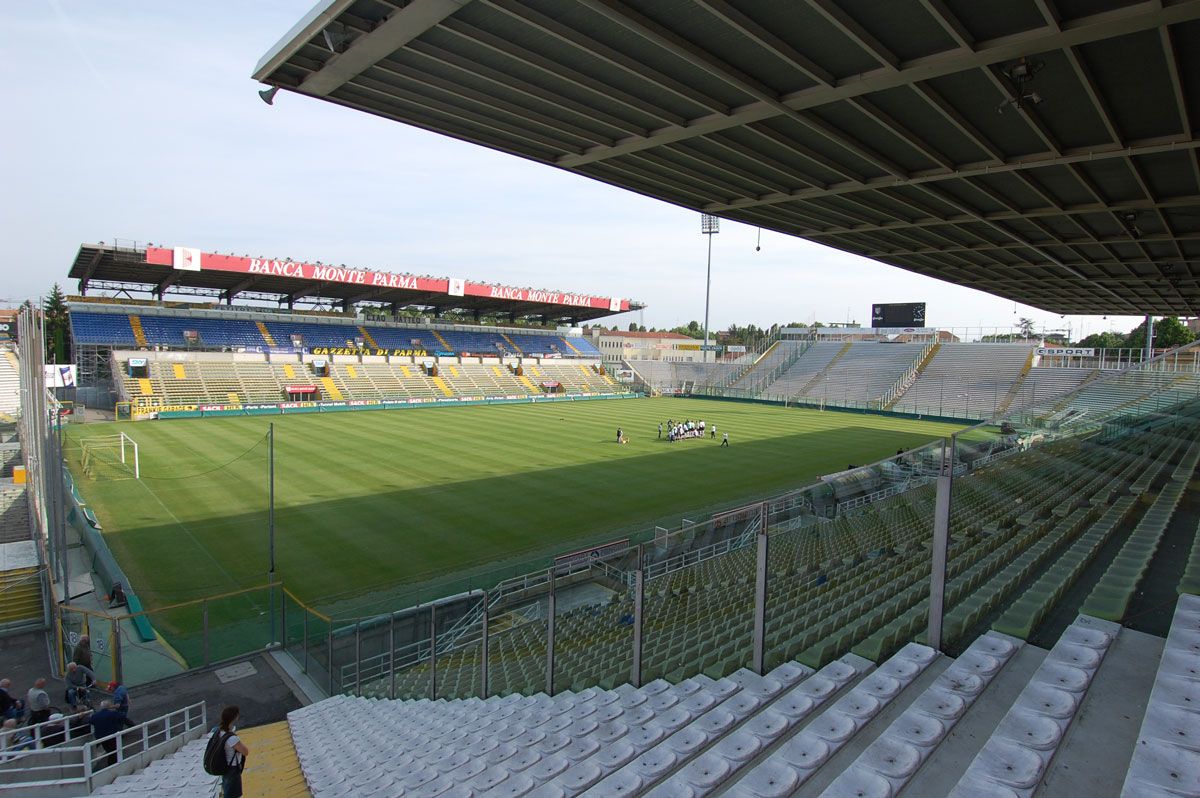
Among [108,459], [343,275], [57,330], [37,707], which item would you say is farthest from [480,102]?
[57,330]

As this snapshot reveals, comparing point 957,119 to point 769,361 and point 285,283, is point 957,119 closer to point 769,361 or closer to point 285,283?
point 285,283

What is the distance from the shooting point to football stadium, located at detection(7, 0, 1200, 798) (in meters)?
3.74

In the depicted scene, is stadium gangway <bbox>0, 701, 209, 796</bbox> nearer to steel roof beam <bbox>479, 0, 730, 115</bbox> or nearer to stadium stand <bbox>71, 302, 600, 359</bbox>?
steel roof beam <bbox>479, 0, 730, 115</bbox>

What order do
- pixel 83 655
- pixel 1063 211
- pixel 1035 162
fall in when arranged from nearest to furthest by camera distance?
pixel 83 655, pixel 1035 162, pixel 1063 211

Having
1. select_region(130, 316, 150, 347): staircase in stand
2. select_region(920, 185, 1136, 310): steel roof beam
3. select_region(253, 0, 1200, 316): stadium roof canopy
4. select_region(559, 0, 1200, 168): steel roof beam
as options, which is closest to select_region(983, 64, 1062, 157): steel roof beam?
select_region(253, 0, 1200, 316): stadium roof canopy

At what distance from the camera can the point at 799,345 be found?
66.9 meters

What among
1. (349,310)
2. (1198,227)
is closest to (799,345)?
(349,310)

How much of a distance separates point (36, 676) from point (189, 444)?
2027cm

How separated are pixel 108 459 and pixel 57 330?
44.7m

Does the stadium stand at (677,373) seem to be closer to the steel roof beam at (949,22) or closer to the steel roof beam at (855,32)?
the steel roof beam at (855,32)

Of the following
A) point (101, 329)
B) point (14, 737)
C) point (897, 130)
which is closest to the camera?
point (14, 737)

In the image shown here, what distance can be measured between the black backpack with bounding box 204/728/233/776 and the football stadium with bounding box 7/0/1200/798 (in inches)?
36.3

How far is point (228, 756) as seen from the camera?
17.4 feet

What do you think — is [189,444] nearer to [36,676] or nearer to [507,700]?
[36,676]
